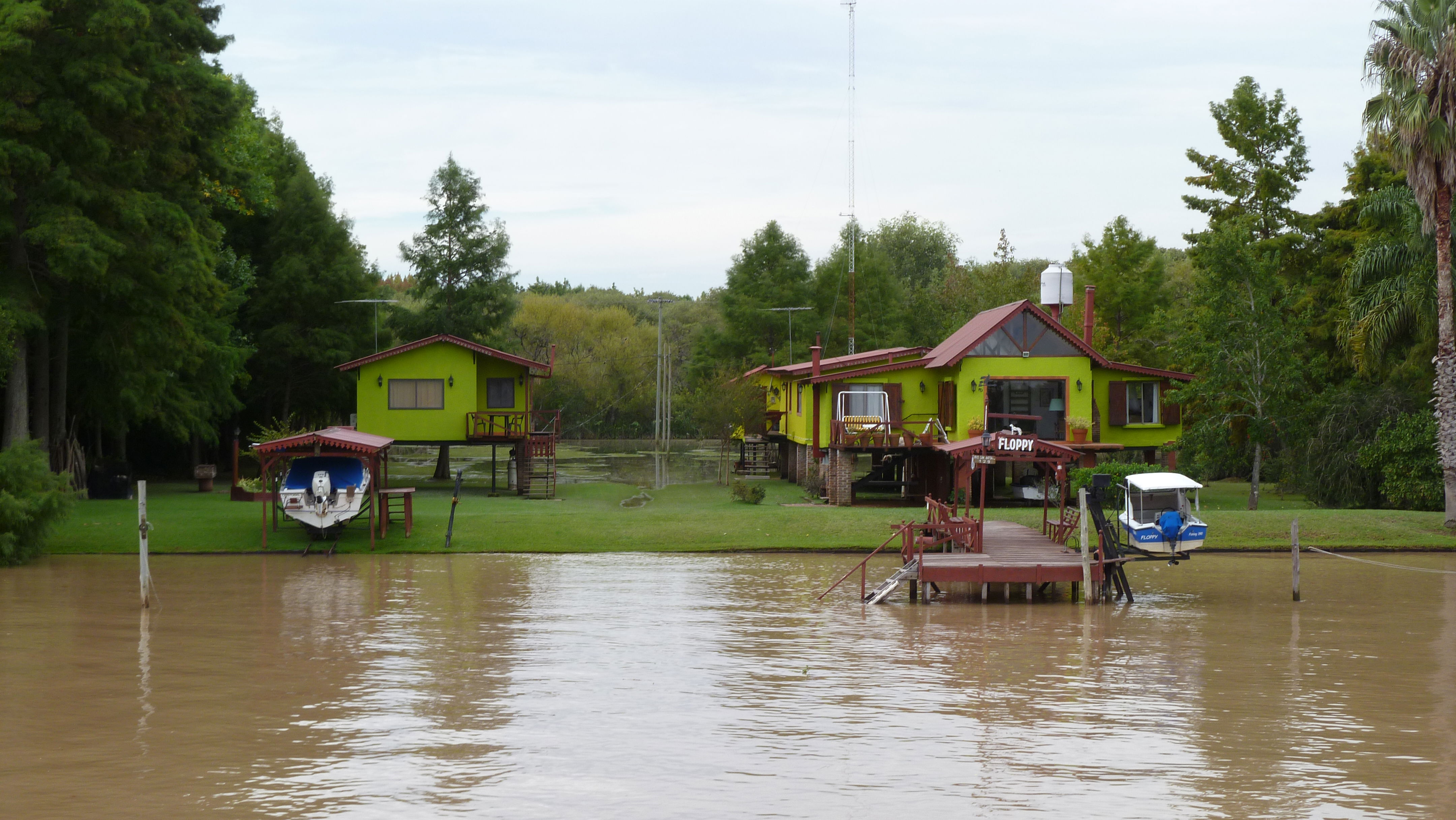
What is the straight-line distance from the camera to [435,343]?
48.8m

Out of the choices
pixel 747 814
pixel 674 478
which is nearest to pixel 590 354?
pixel 674 478

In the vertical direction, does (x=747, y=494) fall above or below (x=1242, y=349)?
below

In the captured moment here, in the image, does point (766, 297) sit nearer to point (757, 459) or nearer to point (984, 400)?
point (757, 459)

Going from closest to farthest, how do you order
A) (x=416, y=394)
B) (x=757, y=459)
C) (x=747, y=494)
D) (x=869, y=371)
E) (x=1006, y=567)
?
(x=1006, y=567) → (x=747, y=494) → (x=869, y=371) → (x=416, y=394) → (x=757, y=459)

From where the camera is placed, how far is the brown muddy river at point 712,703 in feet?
42.8

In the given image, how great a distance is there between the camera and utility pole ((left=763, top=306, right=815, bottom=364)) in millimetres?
68000

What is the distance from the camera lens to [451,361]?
49.2m

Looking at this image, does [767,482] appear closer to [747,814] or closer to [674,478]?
[674,478]

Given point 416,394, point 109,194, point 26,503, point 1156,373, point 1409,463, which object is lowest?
point 26,503

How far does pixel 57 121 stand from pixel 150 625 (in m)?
19.6

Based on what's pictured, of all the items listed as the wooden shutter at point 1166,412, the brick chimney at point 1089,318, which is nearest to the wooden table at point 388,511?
the brick chimney at point 1089,318

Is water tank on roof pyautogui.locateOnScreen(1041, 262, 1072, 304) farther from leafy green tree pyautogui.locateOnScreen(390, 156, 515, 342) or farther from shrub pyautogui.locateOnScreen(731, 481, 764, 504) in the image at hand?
leafy green tree pyautogui.locateOnScreen(390, 156, 515, 342)

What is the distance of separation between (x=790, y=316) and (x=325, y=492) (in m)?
47.1

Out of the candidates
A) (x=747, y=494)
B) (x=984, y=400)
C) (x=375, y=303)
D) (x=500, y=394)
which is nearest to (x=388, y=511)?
(x=747, y=494)
